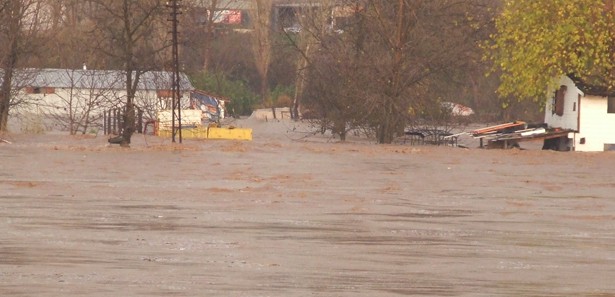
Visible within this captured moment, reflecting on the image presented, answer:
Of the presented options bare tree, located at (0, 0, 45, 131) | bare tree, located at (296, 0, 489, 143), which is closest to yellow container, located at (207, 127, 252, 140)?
bare tree, located at (296, 0, 489, 143)

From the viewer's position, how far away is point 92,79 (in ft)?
203

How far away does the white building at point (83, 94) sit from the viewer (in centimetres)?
5809

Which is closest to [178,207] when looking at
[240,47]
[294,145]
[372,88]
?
[294,145]

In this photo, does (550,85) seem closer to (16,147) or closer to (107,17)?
(107,17)

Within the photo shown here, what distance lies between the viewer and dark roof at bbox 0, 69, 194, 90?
5762 centimetres

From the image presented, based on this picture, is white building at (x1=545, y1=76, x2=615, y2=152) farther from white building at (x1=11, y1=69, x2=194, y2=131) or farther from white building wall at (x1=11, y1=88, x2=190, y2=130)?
white building wall at (x1=11, y1=88, x2=190, y2=130)

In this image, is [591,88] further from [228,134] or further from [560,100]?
[228,134]

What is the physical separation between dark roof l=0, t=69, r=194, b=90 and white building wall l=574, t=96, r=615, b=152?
16.1 meters

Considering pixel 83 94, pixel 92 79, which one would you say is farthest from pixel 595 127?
pixel 83 94

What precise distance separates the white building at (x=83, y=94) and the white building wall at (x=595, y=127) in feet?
54.5

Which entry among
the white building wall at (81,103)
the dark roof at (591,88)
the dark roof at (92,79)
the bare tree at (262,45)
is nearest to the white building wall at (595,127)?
the dark roof at (591,88)

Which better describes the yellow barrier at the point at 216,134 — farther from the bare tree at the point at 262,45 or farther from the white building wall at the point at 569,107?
the bare tree at the point at 262,45

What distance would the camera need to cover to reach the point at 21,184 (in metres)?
30.5

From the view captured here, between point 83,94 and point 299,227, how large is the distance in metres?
54.7
